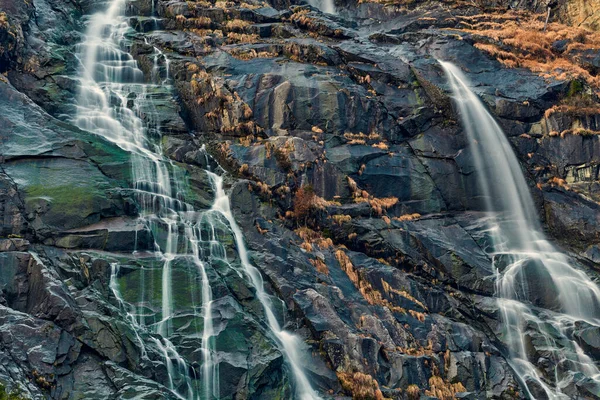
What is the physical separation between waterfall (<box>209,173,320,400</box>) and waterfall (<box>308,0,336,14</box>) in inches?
1008

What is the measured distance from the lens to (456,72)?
113ft

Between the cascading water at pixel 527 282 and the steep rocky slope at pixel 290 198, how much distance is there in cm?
41

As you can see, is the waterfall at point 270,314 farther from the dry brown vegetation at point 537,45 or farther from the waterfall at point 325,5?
the waterfall at point 325,5

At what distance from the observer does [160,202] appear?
23.8 metres

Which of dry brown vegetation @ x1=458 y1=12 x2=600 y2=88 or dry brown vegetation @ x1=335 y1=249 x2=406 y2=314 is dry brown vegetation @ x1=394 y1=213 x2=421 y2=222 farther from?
dry brown vegetation @ x1=458 y1=12 x2=600 y2=88

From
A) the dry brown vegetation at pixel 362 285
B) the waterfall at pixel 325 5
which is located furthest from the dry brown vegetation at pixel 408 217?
the waterfall at pixel 325 5

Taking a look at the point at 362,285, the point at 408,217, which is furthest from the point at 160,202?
the point at 408,217

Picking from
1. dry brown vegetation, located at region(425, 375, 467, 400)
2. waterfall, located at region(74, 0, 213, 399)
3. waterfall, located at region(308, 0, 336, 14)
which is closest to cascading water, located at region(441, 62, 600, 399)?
dry brown vegetation, located at region(425, 375, 467, 400)

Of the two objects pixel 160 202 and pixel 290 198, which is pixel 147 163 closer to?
pixel 160 202

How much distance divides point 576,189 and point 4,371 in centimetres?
2572

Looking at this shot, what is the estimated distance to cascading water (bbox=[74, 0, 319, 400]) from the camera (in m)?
19.5

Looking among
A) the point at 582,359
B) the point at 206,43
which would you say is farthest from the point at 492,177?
the point at 206,43

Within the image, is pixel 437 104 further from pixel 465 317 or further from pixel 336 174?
pixel 465 317

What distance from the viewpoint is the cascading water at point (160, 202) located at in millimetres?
19484
